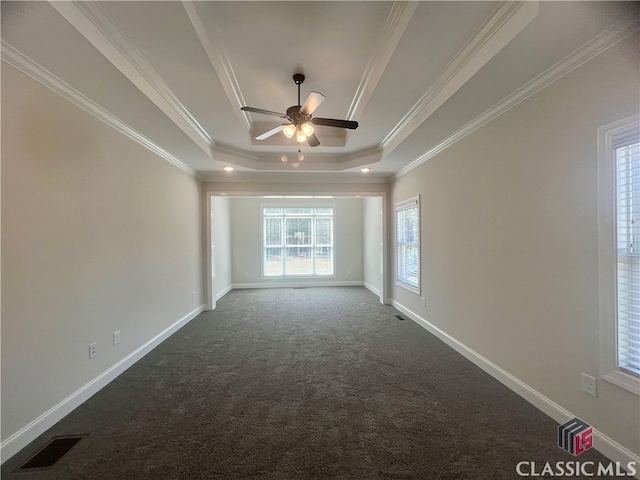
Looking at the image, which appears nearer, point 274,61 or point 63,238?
point 63,238

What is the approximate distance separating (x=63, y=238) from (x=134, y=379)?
1489mm

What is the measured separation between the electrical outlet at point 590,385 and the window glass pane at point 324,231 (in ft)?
20.5

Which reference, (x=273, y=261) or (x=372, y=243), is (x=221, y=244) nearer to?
(x=273, y=261)

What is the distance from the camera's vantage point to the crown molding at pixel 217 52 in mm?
1672

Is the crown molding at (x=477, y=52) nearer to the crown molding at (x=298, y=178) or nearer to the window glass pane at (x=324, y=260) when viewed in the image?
the crown molding at (x=298, y=178)

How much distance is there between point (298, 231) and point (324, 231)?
0.76m

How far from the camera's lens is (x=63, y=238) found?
6.89 feet

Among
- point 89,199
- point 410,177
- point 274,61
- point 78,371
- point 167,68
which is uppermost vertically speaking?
point 274,61

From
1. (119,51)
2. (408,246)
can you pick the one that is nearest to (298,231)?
(408,246)

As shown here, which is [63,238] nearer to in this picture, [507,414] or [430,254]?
[507,414]

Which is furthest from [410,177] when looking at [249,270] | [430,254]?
[249,270]

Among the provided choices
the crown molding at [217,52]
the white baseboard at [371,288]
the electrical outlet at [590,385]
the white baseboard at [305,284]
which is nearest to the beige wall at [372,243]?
the white baseboard at [371,288]

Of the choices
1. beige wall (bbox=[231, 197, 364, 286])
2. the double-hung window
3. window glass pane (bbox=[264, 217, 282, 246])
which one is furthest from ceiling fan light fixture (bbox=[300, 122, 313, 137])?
window glass pane (bbox=[264, 217, 282, 246])

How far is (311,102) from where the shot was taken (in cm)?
225
